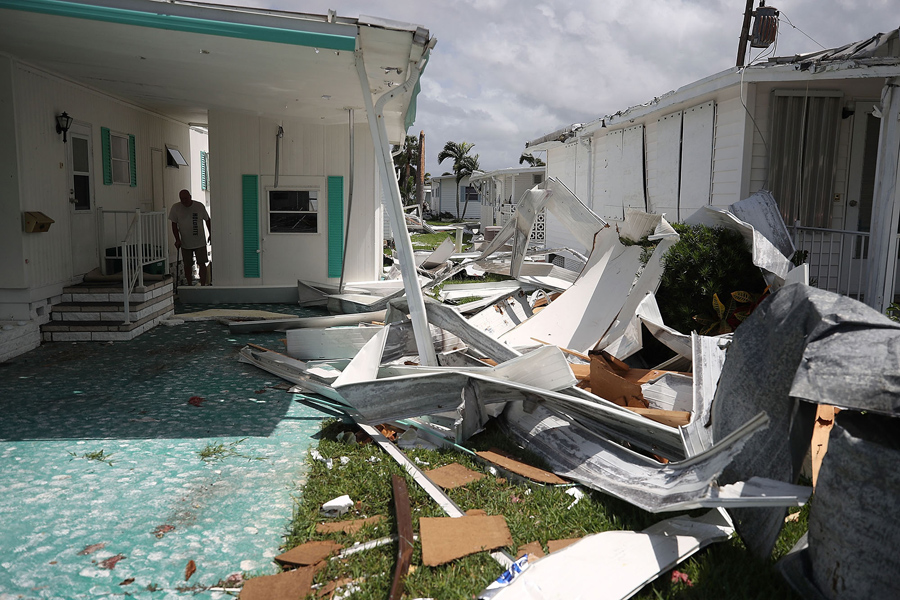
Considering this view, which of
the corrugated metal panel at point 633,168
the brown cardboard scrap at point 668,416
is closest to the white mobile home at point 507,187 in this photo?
the corrugated metal panel at point 633,168

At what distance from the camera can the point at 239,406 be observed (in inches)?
229

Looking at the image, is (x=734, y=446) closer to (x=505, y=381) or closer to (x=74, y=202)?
(x=505, y=381)

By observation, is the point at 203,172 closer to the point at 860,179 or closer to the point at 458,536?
the point at 860,179

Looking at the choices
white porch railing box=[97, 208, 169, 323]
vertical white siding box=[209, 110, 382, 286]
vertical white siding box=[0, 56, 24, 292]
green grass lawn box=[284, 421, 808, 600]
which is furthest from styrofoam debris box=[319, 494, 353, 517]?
vertical white siding box=[209, 110, 382, 286]

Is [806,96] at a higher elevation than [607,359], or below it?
higher

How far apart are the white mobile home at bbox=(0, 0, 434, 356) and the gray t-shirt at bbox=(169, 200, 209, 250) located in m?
0.35

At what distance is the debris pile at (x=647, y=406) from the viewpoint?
8.57ft

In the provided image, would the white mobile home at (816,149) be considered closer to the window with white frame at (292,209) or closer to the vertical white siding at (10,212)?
the window with white frame at (292,209)

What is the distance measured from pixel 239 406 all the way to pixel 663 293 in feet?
13.8

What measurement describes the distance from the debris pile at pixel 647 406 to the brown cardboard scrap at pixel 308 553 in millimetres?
42

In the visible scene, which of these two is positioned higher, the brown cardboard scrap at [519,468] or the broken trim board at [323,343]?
the broken trim board at [323,343]

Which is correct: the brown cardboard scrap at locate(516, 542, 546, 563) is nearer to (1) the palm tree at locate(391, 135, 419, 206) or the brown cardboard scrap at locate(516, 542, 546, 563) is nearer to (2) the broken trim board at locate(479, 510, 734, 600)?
(2) the broken trim board at locate(479, 510, 734, 600)

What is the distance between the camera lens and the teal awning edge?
5059mm

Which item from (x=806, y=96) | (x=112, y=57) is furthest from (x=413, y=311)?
(x=806, y=96)
